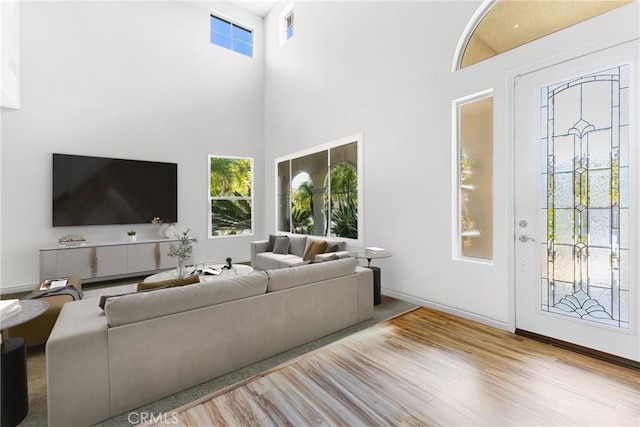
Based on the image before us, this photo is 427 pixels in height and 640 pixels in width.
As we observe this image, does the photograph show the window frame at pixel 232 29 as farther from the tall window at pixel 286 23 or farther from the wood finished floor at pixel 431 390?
the wood finished floor at pixel 431 390

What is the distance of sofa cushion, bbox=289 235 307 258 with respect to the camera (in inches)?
204

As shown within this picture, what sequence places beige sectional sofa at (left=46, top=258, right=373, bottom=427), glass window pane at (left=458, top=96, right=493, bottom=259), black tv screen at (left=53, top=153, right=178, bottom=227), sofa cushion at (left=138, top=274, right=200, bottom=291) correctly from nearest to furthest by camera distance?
beige sectional sofa at (left=46, top=258, right=373, bottom=427)
sofa cushion at (left=138, top=274, right=200, bottom=291)
glass window pane at (left=458, top=96, right=493, bottom=259)
black tv screen at (left=53, top=153, right=178, bottom=227)

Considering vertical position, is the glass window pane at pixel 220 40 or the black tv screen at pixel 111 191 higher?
the glass window pane at pixel 220 40

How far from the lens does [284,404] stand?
1845mm

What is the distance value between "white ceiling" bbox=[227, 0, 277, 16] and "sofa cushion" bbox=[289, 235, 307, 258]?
17.3ft

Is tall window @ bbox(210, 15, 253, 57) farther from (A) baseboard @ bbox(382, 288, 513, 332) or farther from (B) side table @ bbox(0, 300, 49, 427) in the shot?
(B) side table @ bbox(0, 300, 49, 427)

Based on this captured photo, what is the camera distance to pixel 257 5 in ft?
22.2

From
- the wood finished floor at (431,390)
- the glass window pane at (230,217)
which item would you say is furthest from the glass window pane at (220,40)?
the wood finished floor at (431,390)

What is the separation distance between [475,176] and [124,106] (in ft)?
19.3

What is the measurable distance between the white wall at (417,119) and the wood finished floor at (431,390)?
0.77m

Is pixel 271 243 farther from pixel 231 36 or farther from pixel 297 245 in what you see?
pixel 231 36

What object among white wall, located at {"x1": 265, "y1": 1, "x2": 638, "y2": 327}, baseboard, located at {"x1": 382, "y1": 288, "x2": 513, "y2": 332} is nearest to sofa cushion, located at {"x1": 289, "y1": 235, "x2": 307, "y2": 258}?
white wall, located at {"x1": 265, "y1": 1, "x2": 638, "y2": 327}

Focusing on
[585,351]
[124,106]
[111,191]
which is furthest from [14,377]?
[124,106]

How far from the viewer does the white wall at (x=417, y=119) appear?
9.72 feet
